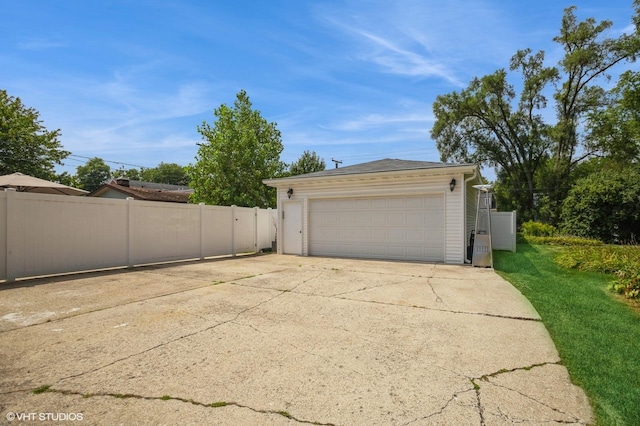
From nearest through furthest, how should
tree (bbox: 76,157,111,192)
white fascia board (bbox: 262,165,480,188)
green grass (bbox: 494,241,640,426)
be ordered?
green grass (bbox: 494,241,640,426), white fascia board (bbox: 262,165,480,188), tree (bbox: 76,157,111,192)

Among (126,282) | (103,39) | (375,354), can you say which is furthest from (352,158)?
(375,354)

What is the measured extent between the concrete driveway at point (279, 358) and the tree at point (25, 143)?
63.8 feet

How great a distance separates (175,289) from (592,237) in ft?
53.7

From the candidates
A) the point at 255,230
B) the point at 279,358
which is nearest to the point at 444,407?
the point at 279,358

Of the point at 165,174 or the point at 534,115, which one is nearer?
the point at 534,115

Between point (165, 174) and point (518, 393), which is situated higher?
point (165, 174)

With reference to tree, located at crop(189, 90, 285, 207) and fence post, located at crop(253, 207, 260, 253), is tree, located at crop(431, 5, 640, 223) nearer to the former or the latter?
tree, located at crop(189, 90, 285, 207)

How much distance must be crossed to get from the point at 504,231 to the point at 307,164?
61.7 feet

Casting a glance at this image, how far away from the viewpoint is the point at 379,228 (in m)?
10.9

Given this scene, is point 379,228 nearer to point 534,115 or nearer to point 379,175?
point 379,175

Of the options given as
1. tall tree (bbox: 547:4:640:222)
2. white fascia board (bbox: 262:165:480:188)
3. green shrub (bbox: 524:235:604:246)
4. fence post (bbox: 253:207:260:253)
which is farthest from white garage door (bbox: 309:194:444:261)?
tall tree (bbox: 547:4:640:222)

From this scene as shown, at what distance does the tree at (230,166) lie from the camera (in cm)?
1900

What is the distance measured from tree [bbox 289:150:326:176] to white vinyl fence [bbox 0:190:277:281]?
56.4 ft

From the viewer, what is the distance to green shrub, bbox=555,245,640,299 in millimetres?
5793
